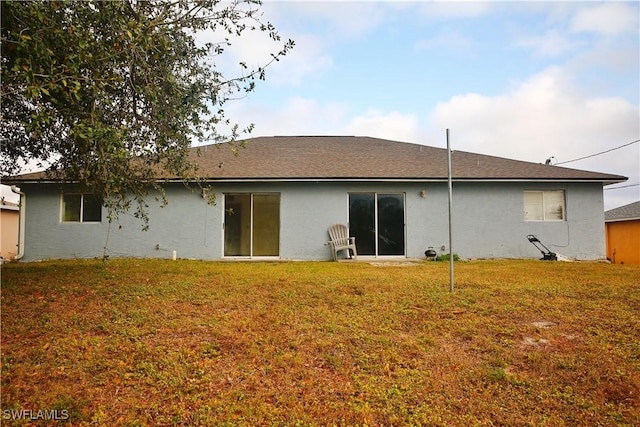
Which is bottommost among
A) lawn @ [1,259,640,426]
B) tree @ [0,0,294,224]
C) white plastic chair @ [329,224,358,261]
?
lawn @ [1,259,640,426]

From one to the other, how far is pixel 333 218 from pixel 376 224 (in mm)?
1275

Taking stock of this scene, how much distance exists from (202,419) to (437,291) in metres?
4.18

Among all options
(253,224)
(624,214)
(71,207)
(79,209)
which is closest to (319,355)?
(253,224)

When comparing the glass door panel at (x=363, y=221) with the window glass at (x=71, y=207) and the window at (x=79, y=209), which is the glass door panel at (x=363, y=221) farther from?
the window glass at (x=71, y=207)

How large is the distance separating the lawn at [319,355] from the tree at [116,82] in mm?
1705

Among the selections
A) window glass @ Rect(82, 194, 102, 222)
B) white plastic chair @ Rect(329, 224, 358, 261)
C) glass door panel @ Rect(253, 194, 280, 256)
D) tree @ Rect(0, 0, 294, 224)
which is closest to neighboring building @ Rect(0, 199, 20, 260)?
window glass @ Rect(82, 194, 102, 222)

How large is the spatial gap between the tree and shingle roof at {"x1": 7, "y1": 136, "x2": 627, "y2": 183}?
3539mm

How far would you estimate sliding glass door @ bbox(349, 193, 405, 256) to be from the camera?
10.8 meters

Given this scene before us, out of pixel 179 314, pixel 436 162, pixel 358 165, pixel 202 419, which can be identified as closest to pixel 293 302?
pixel 179 314

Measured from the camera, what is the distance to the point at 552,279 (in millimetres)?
6922

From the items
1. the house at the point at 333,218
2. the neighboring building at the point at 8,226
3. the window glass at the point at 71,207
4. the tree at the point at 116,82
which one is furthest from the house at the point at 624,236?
the neighboring building at the point at 8,226

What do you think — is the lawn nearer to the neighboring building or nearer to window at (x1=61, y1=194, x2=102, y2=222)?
window at (x1=61, y1=194, x2=102, y2=222)

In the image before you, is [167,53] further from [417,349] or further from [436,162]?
[436,162]

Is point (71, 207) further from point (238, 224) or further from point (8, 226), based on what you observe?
point (8, 226)
